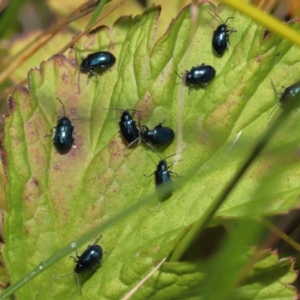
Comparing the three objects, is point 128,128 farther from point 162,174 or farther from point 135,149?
point 162,174

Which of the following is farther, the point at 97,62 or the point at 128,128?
the point at 97,62

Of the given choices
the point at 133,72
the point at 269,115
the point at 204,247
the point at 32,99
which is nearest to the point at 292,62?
the point at 269,115

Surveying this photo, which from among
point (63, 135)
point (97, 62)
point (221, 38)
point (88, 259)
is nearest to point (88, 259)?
point (88, 259)

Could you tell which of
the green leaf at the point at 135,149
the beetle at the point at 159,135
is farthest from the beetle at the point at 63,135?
the beetle at the point at 159,135

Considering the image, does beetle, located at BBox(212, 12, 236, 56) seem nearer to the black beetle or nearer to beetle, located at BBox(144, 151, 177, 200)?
beetle, located at BBox(144, 151, 177, 200)

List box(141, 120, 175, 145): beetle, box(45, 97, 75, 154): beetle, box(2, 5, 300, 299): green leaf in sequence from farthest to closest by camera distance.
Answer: box(45, 97, 75, 154): beetle → box(141, 120, 175, 145): beetle → box(2, 5, 300, 299): green leaf

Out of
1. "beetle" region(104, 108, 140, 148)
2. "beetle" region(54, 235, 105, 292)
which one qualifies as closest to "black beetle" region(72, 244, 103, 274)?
"beetle" region(54, 235, 105, 292)
